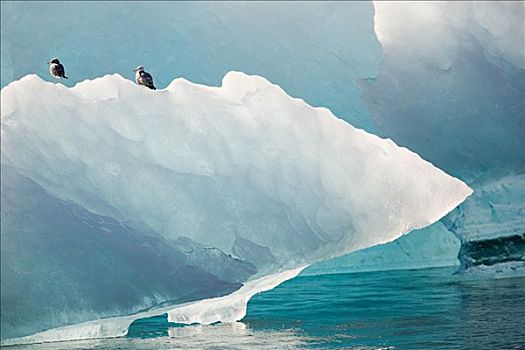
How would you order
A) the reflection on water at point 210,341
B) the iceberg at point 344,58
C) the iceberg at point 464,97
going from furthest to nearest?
the iceberg at point 344,58
the iceberg at point 464,97
the reflection on water at point 210,341

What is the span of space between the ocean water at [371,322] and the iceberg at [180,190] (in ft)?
1.93

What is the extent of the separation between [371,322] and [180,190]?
2397mm

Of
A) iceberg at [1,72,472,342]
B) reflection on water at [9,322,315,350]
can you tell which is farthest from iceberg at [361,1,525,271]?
reflection on water at [9,322,315,350]

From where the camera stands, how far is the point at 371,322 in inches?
330

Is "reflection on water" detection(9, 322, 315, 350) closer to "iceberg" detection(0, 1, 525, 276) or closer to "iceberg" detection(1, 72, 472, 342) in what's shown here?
"iceberg" detection(1, 72, 472, 342)

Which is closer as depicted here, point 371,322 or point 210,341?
point 210,341

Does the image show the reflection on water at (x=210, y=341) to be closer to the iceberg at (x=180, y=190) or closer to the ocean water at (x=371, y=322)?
the ocean water at (x=371, y=322)

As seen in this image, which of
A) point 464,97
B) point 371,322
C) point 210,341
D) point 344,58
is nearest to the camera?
point 210,341

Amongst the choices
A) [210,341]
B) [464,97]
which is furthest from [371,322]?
[464,97]

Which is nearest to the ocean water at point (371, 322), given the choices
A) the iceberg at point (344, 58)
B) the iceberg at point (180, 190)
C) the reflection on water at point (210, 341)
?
the reflection on water at point (210, 341)

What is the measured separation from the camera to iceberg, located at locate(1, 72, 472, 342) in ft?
22.1

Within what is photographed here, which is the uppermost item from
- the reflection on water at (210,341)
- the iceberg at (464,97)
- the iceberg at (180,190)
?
the iceberg at (464,97)

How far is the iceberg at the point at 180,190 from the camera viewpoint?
6746 millimetres

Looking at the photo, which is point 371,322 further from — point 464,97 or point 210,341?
point 464,97
